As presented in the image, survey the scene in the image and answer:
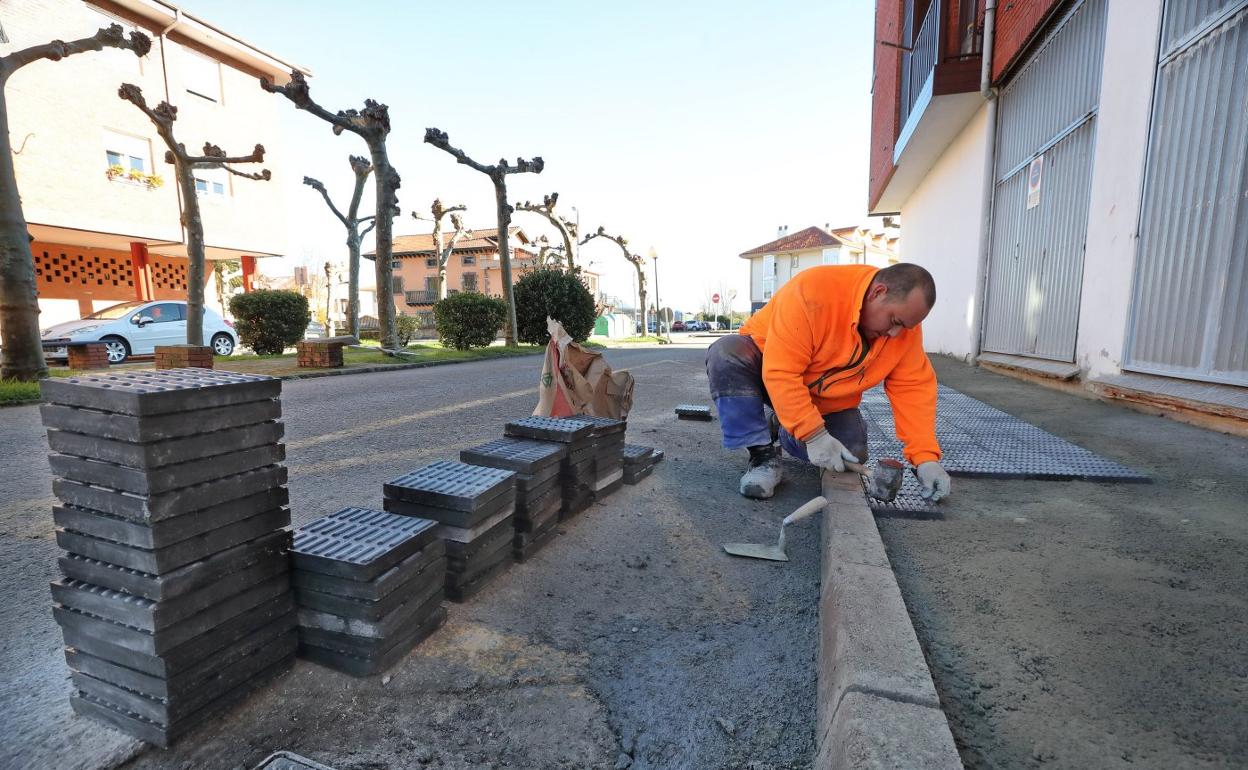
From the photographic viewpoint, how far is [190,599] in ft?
4.12

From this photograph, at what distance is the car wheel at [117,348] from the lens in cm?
1126

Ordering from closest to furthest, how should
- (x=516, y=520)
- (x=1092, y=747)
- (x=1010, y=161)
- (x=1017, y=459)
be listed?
(x=1092, y=747)
(x=516, y=520)
(x=1017, y=459)
(x=1010, y=161)

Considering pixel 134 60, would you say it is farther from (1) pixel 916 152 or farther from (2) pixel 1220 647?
(2) pixel 1220 647

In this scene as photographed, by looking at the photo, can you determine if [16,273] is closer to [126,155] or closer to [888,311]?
[888,311]

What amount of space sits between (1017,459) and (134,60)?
2316 centimetres

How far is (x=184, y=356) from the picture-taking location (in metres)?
8.26

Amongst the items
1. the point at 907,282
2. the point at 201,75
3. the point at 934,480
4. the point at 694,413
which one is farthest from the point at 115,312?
the point at 934,480

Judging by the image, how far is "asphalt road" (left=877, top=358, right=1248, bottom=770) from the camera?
1.17 m

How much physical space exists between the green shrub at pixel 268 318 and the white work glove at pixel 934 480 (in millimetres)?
13716

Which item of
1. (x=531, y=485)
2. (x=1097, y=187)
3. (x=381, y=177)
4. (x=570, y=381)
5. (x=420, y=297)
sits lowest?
(x=531, y=485)

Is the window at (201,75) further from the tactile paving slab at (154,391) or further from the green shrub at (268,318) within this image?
the tactile paving slab at (154,391)

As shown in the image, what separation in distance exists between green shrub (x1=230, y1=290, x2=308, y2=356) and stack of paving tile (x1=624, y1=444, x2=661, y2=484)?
40.0 ft

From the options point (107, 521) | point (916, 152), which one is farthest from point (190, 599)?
point (916, 152)

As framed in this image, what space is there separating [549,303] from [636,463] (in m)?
14.8
